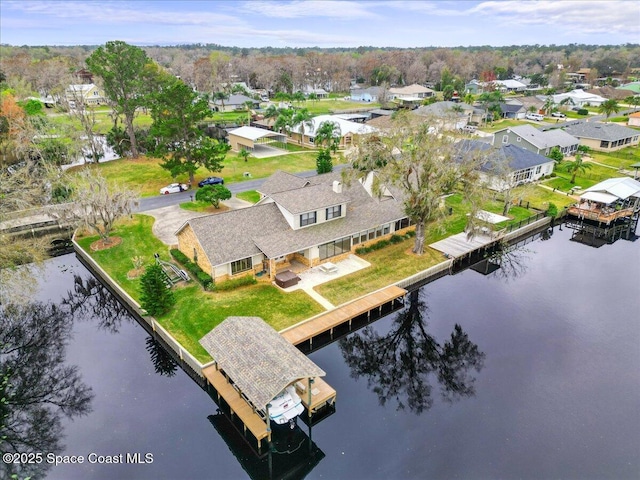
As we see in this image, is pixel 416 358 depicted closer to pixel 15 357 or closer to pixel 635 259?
pixel 15 357

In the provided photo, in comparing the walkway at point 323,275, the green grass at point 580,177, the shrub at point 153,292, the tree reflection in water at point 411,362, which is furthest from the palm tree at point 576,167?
the shrub at point 153,292

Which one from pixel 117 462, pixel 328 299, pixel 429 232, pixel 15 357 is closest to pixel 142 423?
pixel 117 462

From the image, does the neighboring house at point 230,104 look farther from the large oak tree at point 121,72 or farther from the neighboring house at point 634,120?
the neighboring house at point 634,120

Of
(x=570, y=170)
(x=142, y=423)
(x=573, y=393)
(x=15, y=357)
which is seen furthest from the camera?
(x=570, y=170)

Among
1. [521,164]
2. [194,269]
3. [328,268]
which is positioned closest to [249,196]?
[194,269]

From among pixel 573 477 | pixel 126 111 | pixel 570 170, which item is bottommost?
pixel 573 477

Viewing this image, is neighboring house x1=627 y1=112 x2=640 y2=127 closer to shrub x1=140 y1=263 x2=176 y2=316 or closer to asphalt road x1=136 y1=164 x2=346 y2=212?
asphalt road x1=136 y1=164 x2=346 y2=212

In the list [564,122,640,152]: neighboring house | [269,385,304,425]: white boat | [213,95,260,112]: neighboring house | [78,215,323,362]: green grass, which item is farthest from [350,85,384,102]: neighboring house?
[269,385,304,425]: white boat

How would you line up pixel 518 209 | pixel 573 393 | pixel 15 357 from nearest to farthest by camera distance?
pixel 573 393, pixel 15 357, pixel 518 209
